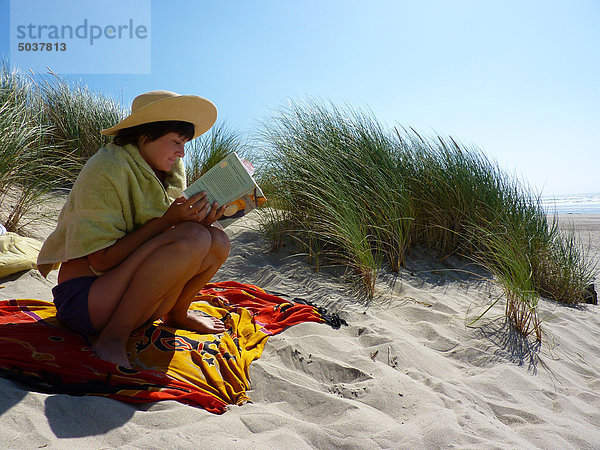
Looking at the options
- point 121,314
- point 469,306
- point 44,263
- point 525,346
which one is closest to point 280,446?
point 121,314

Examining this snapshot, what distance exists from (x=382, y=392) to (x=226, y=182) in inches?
47.4

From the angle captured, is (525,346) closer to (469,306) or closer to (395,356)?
(469,306)

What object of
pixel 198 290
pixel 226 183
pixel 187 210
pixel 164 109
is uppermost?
pixel 164 109

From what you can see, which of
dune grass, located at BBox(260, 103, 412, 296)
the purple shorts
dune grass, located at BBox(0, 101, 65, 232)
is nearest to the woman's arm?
the purple shorts

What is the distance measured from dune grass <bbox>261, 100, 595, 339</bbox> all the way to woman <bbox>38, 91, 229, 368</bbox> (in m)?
1.73

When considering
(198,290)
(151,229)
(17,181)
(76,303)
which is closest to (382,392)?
(198,290)

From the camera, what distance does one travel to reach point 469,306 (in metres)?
3.52

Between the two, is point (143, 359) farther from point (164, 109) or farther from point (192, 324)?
point (164, 109)

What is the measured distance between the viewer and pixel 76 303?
7.04 ft

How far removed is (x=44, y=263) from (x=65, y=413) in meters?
0.86

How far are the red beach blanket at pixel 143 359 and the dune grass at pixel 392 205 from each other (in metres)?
1.47

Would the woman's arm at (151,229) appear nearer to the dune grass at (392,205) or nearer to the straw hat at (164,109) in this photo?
the straw hat at (164,109)

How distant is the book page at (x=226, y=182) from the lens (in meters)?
2.13

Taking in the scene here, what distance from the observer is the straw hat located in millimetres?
2135
